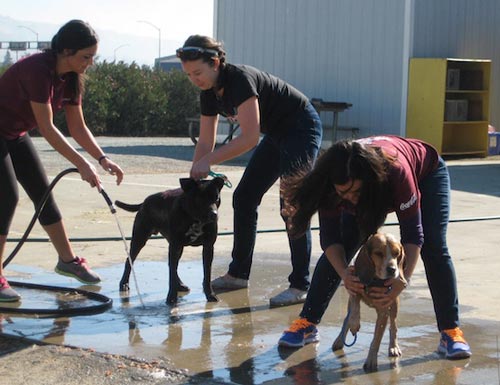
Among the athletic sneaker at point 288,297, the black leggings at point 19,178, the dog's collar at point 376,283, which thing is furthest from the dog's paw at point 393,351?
the black leggings at point 19,178

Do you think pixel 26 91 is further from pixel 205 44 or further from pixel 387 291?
pixel 387 291

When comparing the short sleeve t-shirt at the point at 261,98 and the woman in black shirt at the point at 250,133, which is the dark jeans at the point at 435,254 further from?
the short sleeve t-shirt at the point at 261,98

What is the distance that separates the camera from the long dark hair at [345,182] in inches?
179

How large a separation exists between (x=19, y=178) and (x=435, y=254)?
117 inches

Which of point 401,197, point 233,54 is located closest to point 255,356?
point 401,197

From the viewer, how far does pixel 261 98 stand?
6.25 metres

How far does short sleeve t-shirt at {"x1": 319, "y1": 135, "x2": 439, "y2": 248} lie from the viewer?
4.67 m

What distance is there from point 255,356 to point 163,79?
27617 millimetres

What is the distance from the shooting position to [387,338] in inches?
218

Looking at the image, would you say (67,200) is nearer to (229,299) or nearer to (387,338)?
(229,299)

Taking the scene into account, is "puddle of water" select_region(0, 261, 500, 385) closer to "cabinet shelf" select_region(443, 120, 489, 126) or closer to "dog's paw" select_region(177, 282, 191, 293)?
"dog's paw" select_region(177, 282, 191, 293)

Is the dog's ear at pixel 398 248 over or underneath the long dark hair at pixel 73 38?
underneath

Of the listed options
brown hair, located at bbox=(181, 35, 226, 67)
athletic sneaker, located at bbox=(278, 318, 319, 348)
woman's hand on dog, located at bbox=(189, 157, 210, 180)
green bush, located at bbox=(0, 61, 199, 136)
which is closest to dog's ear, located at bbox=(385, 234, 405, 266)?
athletic sneaker, located at bbox=(278, 318, 319, 348)

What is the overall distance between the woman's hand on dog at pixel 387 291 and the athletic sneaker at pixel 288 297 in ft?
5.38
